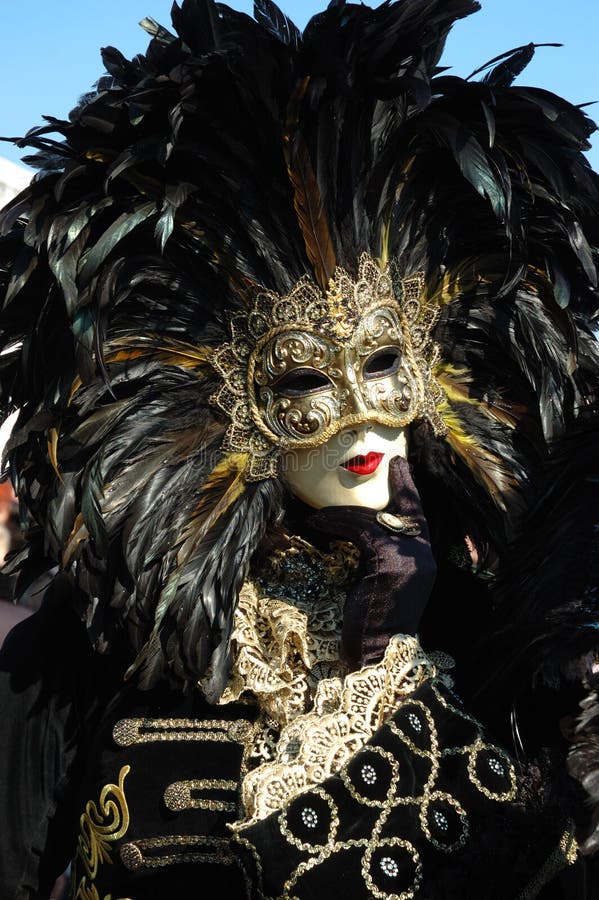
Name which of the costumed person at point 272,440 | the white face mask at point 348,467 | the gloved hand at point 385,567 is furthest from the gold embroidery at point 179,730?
the white face mask at point 348,467

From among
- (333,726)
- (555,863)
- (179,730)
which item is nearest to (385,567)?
(333,726)

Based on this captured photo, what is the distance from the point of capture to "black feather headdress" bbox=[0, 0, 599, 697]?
2.79 m

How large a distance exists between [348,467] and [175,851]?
0.91 meters

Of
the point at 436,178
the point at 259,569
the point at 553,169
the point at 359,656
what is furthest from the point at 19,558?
the point at 553,169

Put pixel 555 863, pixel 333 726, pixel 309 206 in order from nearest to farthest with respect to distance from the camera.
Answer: pixel 555 863
pixel 333 726
pixel 309 206

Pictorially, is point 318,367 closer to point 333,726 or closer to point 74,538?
point 74,538

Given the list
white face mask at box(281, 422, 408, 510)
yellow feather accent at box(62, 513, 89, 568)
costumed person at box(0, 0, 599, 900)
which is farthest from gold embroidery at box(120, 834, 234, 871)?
white face mask at box(281, 422, 408, 510)

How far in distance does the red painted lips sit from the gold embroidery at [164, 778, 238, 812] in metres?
0.73

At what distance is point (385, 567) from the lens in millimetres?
2783

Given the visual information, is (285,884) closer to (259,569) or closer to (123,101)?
(259,569)

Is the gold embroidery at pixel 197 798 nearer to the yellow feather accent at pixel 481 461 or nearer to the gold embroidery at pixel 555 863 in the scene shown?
the gold embroidery at pixel 555 863

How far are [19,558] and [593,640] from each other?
4.38ft

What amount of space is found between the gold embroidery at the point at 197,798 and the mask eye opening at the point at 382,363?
94 cm

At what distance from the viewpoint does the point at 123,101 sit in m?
2.78
